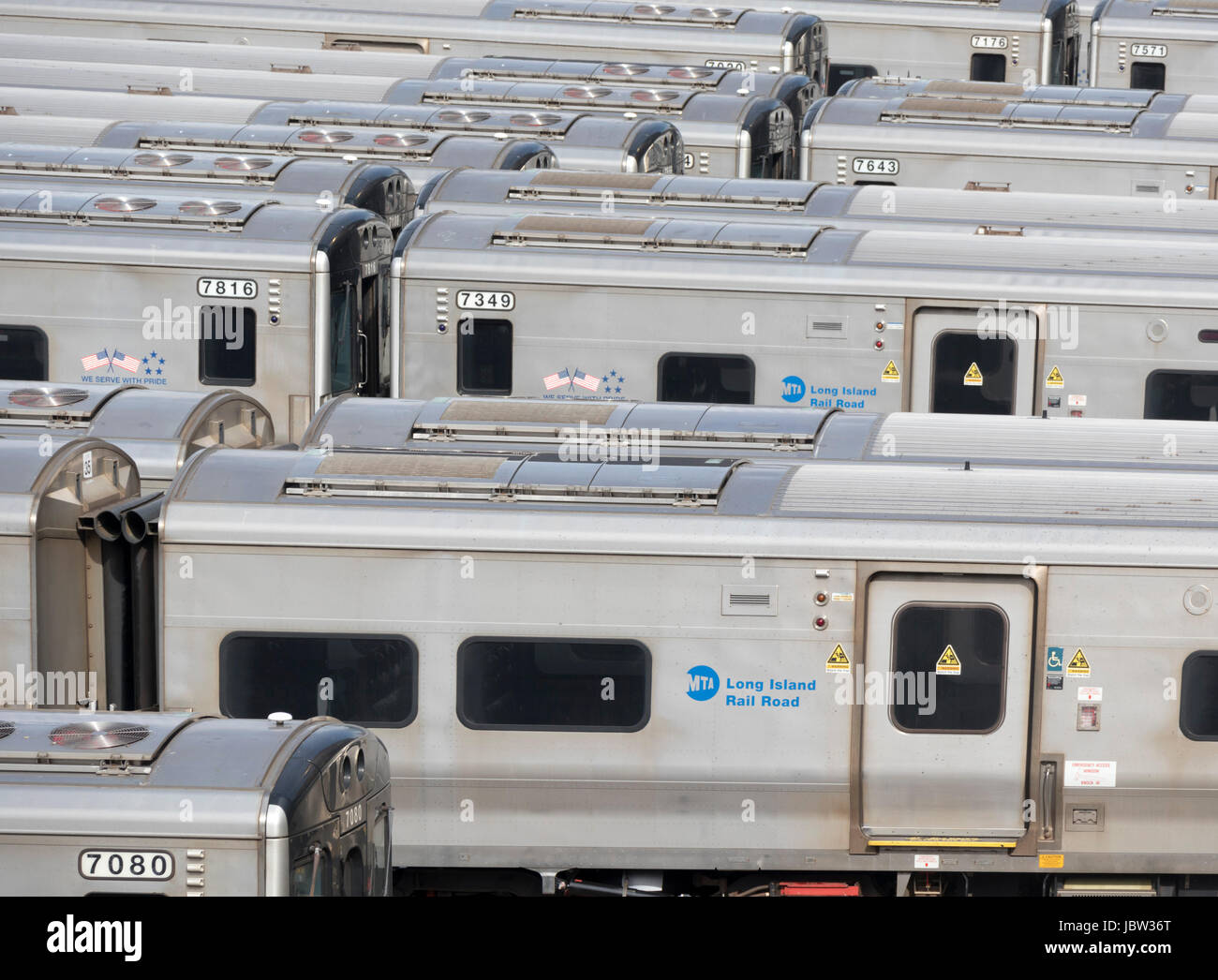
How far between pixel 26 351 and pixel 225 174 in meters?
3.60

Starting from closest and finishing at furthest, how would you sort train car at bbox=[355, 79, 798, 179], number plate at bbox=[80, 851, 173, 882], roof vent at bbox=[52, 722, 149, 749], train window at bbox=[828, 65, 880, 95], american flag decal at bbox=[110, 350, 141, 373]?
1. number plate at bbox=[80, 851, 173, 882]
2. roof vent at bbox=[52, 722, 149, 749]
3. american flag decal at bbox=[110, 350, 141, 373]
4. train car at bbox=[355, 79, 798, 179]
5. train window at bbox=[828, 65, 880, 95]

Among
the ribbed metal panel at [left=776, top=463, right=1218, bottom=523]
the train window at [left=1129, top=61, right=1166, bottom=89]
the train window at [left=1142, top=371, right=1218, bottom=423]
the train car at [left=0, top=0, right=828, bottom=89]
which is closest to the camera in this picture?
the ribbed metal panel at [left=776, top=463, right=1218, bottom=523]

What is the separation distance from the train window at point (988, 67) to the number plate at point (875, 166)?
6.05 meters

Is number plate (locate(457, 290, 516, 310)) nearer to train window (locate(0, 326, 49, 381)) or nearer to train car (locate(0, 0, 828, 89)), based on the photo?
train window (locate(0, 326, 49, 381))

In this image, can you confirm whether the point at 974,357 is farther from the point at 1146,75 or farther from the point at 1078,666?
the point at 1146,75

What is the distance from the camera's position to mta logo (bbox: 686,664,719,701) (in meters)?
10.4

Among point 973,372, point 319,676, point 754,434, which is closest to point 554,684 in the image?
point 319,676

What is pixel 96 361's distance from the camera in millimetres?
15969

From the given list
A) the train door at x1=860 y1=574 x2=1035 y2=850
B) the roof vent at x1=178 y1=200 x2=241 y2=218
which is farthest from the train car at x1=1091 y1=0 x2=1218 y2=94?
the train door at x1=860 y1=574 x2=1035 y2=850

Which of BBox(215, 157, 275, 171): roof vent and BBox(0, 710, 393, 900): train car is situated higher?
BBox(215, 157, 275, 171): roof vent

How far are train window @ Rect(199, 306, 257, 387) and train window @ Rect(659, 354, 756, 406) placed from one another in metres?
3.69
